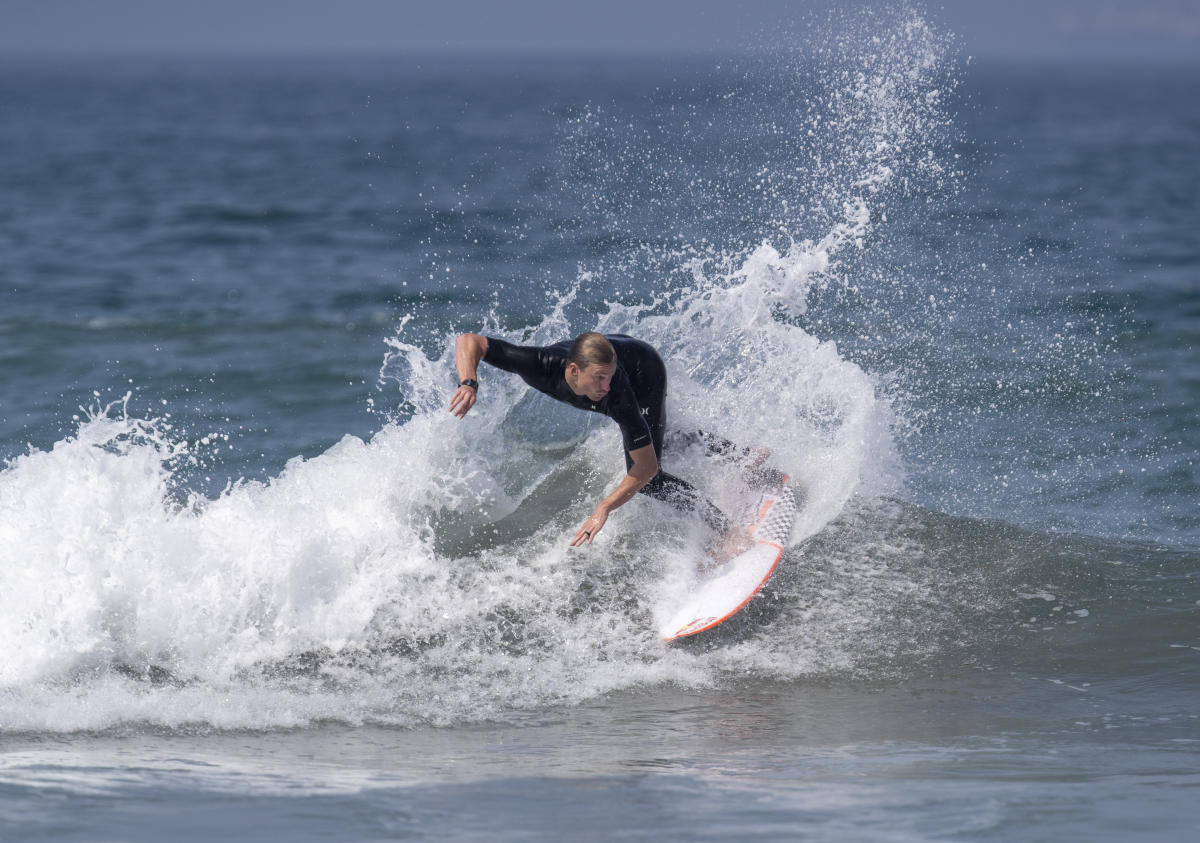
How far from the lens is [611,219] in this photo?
18.9 metres

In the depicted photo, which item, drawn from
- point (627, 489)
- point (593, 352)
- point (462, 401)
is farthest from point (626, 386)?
point (462, 401)

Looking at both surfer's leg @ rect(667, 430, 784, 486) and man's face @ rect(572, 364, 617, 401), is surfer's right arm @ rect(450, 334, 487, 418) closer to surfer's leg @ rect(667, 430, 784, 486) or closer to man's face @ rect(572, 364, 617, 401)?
man's face @ rect(572, 364, 617, 401)

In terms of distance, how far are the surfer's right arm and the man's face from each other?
559 mm

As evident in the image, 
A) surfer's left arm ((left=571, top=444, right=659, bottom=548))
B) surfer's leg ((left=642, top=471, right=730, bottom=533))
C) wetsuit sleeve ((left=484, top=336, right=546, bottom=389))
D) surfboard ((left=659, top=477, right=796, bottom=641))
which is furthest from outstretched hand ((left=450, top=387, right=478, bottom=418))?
surfboard ((left=659, top=477, right=796, bottom=641))

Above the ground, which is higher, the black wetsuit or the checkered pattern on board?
the black wetsuit

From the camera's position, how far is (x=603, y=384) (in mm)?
6176

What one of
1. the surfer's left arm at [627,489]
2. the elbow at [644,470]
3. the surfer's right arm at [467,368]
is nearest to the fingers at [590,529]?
the surfer's left arm at [627,489]

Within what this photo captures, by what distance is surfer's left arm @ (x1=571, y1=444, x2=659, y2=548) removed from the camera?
254 inches

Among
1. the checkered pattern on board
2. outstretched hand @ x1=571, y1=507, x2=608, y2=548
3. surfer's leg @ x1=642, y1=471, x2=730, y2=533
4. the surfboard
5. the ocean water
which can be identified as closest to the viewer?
the ocean water

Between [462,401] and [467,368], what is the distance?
36 centimetres

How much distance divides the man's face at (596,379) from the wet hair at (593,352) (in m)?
0.02

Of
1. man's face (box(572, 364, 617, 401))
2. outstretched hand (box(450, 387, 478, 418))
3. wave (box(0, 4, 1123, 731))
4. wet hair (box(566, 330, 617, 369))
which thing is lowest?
wave (box(0, 4, 1123, 731))

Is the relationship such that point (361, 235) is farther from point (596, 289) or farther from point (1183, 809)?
point (1183, 809)

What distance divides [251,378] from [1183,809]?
10876 millimetres
